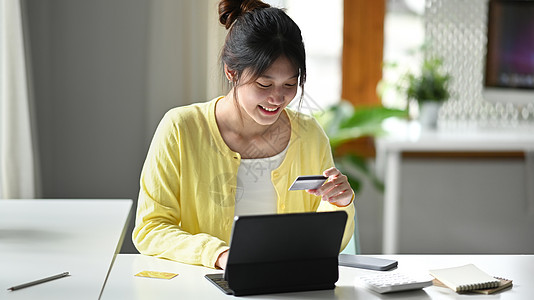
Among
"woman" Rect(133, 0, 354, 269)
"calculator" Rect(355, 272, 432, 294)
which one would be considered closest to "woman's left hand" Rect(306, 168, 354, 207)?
"woman" Rect(133, 0, 354, 269)

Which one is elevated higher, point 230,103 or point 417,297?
point 230,103

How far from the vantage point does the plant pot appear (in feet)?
11.7

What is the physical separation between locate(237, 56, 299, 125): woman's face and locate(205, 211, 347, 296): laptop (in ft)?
1.32

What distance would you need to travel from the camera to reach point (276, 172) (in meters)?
1.89

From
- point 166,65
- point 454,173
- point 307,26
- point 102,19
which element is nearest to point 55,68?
point 102,19

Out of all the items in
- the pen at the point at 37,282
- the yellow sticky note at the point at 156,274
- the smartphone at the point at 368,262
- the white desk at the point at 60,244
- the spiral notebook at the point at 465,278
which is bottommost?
the smartphone at the point at 368,262

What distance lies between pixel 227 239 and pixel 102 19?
177 centimetres

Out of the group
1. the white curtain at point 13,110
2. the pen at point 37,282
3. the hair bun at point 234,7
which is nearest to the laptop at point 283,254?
the pen at point 37,282

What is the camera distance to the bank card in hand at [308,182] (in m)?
1.52

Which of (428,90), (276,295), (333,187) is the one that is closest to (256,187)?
(333,187)

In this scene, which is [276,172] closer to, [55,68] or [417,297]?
[417,297]

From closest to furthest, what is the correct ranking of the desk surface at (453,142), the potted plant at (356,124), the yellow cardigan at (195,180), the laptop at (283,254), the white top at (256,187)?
the laptop at (283,254), the yellow cardigan at (195,180), the white top at (256,187), the desk surface at (453,142), the potted plant at (356,124)

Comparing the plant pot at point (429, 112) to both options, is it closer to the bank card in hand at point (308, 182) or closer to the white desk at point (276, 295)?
the white desk at point (276, 295)

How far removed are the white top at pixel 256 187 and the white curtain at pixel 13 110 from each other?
1150 mm
